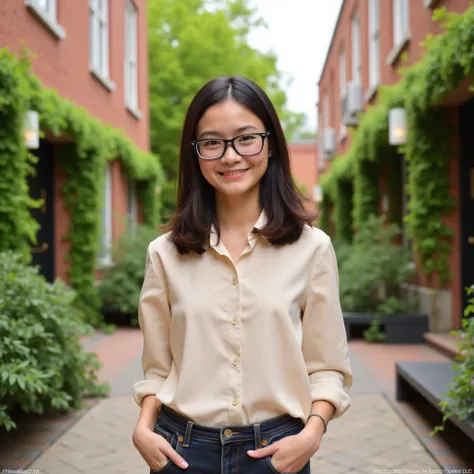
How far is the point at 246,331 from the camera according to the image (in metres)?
1.71

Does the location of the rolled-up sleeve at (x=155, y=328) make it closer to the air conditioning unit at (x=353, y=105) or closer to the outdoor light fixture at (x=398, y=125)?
the outdoor light fixture at (x=398, y=125)

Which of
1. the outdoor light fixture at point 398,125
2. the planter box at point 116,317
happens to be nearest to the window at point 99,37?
the planter box at point 116,317

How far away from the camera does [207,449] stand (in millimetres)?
1668

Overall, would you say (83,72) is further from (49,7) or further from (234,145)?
(234,145)

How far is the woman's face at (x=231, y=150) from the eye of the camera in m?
1.77

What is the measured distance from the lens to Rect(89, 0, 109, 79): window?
Result: 1153cm

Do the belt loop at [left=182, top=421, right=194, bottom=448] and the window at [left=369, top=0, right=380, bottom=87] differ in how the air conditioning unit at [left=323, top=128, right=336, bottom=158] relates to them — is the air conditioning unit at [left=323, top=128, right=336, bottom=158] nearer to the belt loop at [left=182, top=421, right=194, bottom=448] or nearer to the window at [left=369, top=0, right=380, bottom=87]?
the window at [left=369, top=0, right=380, bottom=87]

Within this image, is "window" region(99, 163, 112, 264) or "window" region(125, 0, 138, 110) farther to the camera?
"window" region(125, 0, 138, 110)

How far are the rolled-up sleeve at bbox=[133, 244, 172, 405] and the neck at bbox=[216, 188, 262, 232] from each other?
23cm

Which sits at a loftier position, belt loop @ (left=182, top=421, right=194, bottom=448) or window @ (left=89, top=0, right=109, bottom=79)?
window @ (left=89, top=0, right=109, bottom=79)

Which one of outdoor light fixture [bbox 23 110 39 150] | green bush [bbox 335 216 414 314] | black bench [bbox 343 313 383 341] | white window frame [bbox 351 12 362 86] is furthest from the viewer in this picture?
white window frame [bbox 351 12 362 86]

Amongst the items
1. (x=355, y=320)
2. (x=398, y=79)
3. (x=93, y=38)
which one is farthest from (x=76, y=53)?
(x=355, y=320)

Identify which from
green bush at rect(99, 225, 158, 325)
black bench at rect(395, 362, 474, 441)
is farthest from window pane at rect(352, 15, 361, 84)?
black bench at rect(395, 362, 474, 441)

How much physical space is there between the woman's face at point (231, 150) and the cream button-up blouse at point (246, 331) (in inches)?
5.0
